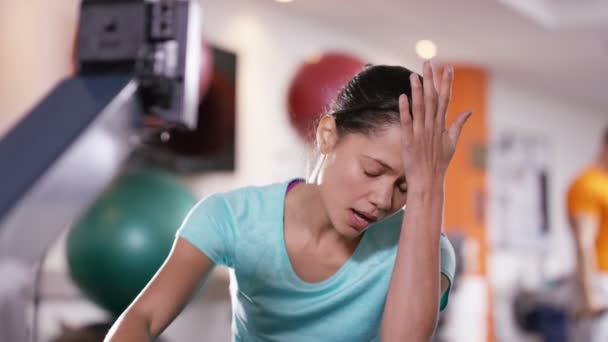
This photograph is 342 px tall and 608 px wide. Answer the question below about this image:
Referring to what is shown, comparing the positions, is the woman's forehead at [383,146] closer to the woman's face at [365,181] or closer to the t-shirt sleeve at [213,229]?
the woman's face at [365,181]

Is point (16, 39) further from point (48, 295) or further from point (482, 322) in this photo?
point (482, 322)

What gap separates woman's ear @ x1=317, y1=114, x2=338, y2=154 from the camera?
106 centimetres

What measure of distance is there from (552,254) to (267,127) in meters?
3.21

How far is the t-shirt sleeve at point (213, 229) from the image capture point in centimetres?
97

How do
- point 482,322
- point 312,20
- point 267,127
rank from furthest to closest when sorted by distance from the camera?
point 482,322 < point 312,20 < point 267,127

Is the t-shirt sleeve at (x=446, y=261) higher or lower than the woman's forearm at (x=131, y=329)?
higher

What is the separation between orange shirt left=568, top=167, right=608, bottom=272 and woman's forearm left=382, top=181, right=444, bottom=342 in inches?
74.7

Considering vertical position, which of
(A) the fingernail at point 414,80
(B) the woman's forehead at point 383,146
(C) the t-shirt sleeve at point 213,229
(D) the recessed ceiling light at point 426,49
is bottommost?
(C) the t-shirt sleeve at point 213,229

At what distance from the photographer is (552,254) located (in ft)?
19.8

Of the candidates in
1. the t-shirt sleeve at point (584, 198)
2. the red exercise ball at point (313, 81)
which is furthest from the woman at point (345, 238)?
the red exercise ball at point (313, 81)

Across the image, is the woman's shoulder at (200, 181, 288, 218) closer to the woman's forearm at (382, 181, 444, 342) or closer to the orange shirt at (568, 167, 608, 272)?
the woman's forearm at (382, 181, 444, 342)

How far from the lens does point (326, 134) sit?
1076mm

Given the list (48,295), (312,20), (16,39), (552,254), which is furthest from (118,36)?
(552,254)

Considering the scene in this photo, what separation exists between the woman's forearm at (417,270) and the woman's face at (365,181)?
4 cm
